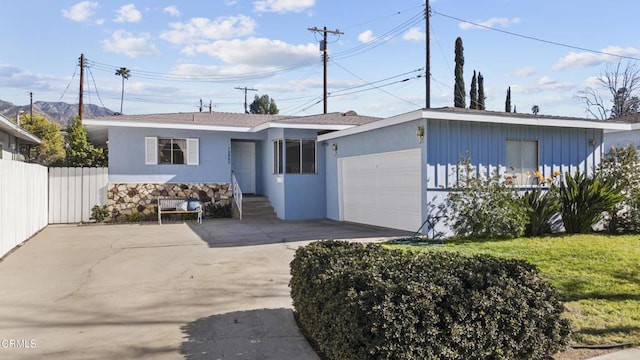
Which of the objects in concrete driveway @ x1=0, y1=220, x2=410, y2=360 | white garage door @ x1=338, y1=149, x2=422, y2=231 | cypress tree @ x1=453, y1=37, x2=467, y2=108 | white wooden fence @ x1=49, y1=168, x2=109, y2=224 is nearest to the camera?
concrete driveway @ x1=0, y1=220, x2=410, y2=360

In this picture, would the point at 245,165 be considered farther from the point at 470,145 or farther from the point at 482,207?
the point at 482,207

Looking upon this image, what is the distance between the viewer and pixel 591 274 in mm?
6512

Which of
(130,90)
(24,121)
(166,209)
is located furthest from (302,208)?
(130,90)

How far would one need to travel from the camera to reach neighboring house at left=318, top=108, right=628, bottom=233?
1070cm

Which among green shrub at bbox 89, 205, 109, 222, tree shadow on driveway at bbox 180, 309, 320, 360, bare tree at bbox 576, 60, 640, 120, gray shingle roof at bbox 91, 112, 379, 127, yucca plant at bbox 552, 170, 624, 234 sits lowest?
tree shadow on driveway at bbox 180, 309, 320, 360

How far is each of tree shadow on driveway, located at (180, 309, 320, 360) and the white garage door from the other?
6.91m

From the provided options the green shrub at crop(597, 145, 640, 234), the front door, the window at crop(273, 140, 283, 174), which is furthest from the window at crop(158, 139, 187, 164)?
the green shrub at crop(597, 145, 640, 234)

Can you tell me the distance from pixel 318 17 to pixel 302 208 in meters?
15.2

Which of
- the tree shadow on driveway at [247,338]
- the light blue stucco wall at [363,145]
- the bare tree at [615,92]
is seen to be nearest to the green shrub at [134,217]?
the light blue stucco wall at [363,145]

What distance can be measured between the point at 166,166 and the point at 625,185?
46.4 feet

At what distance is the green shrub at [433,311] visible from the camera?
120 inches

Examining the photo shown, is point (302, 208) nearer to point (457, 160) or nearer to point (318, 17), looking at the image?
point (457, 160)

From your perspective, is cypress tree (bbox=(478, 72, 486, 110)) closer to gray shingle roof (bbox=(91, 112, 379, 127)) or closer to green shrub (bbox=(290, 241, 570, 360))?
gray shingle roof (bbox=(91, 112, 379, 127))

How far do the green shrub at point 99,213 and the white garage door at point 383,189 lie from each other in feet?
26.9
